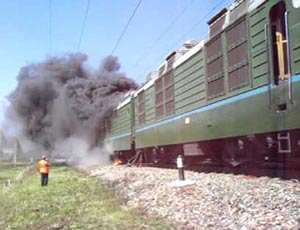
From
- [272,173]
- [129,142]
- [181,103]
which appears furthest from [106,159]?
[272,173]

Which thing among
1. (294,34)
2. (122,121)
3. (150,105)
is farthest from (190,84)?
(122,121)

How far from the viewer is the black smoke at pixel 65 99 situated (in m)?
36.0

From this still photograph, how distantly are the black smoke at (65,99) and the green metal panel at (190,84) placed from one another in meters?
17.7

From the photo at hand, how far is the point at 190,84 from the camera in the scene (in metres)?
14.0

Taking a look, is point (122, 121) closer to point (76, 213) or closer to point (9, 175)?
point (9, 175)

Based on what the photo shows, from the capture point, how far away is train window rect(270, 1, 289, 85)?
848cm

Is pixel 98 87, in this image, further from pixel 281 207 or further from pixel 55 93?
pixel 281 207

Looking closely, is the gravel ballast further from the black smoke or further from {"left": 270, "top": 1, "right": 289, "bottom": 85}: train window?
the black smoke

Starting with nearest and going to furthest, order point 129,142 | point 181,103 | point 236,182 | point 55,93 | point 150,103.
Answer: point 236,182 → point 181,103 → point 150,103 → point 129,142 → point 55,93

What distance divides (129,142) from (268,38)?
16107 mm

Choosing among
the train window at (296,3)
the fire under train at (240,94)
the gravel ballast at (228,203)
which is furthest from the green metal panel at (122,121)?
the train window at (296,3)

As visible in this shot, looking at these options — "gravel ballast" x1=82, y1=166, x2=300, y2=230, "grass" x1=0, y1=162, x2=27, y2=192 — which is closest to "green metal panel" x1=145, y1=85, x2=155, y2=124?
"grass" x1=0, y1=162, x2=27, y2=192

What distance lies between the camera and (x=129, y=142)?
24.3 m

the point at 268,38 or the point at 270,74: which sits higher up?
the point at 268,38
